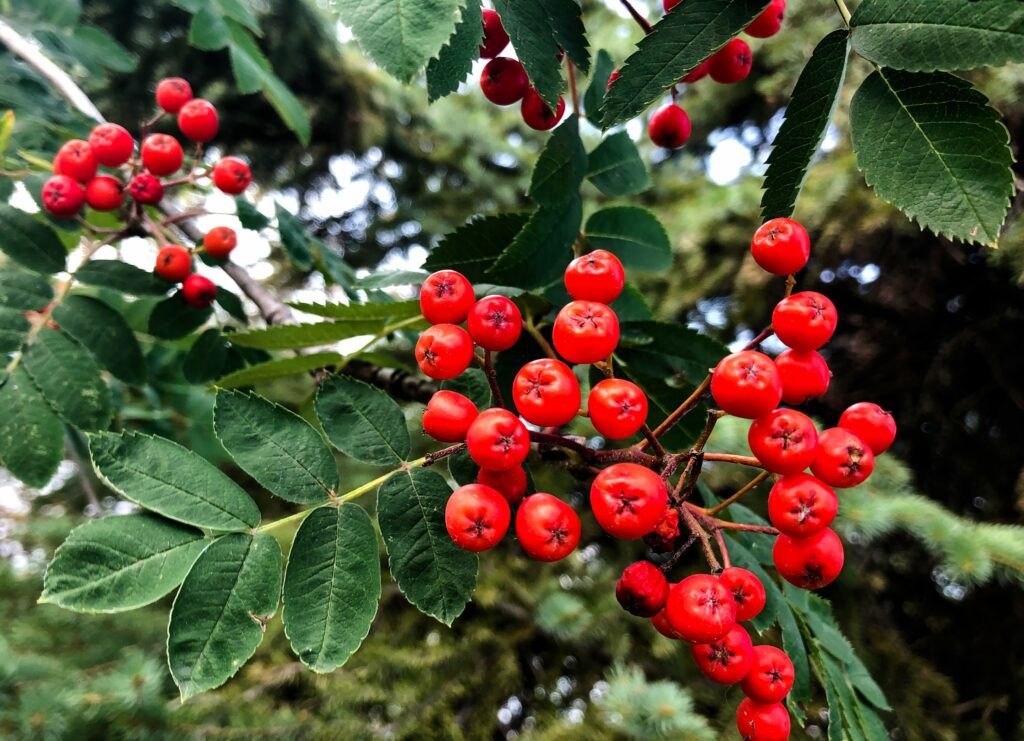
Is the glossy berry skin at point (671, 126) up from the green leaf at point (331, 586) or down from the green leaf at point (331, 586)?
up

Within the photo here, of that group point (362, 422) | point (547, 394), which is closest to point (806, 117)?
point (547, 394)

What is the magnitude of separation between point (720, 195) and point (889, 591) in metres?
1.73

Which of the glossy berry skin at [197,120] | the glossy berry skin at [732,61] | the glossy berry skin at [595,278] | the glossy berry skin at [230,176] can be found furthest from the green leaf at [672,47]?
the glossy berry skin at [197,120]

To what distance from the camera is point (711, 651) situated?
0.79 meters

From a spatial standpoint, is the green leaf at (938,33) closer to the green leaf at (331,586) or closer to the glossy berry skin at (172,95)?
the green leaf at (331,586)

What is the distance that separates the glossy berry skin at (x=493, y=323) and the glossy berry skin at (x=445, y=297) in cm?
2

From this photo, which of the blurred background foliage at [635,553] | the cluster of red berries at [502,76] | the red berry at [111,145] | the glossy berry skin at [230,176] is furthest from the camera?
the blurred background foliage at [635,553]

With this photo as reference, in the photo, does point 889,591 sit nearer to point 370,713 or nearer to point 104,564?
point 370,713

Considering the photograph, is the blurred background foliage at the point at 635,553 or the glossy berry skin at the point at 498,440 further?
Answer: the blurred background foliage at the point at 635,553

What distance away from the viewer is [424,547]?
2.69 ft

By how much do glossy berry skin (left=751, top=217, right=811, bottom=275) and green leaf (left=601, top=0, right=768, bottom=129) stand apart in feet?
0.67

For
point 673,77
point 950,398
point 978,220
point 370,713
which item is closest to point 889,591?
point 950,398

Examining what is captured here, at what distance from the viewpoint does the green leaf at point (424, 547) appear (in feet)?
2.57

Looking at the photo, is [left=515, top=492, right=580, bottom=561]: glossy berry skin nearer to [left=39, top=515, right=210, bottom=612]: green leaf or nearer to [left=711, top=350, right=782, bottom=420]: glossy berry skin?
[left=711, top=350, right=782, bottom=420]: glossy berry skin
